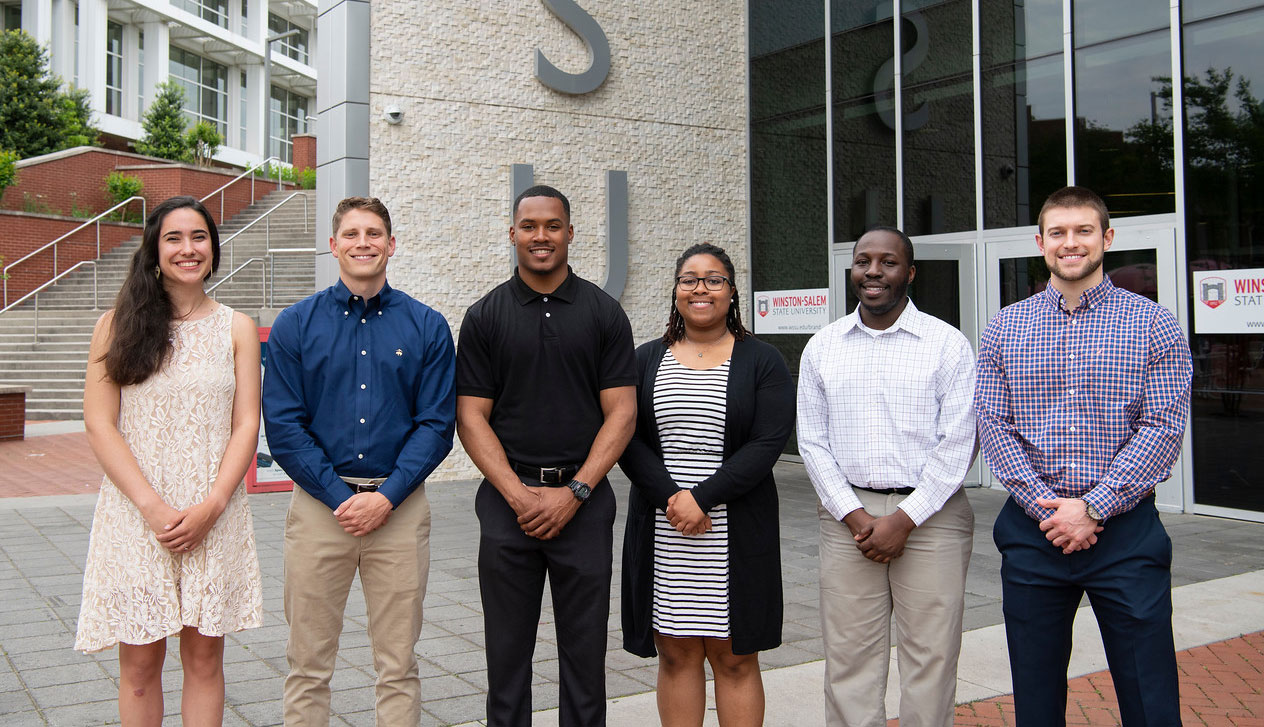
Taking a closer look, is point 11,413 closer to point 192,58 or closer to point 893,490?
point 893,490

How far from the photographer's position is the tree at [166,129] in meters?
32.5

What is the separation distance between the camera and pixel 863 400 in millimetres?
3535

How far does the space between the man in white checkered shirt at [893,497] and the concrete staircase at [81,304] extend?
12169 mm

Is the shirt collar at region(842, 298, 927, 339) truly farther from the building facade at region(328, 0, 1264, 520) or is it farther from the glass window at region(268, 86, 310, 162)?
the glass window at region(268, 86, 310, 162)

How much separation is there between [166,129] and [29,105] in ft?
20.0

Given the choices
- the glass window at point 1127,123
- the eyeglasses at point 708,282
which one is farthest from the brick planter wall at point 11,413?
the glass window at point 1127,123

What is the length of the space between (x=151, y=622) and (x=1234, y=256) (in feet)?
27.7

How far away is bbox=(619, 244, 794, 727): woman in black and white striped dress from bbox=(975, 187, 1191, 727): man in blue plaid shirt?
0.76 m

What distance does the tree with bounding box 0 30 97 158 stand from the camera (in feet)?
88.1

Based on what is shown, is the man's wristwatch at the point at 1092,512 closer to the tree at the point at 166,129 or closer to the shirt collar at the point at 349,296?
the shirt collar at the point at 349,296

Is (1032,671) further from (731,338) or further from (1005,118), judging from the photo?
(1005,118)

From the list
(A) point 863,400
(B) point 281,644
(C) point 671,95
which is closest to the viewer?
(A) point 863,400

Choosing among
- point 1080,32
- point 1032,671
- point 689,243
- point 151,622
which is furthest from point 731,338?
point 689,243

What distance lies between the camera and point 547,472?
3445 millimetres
